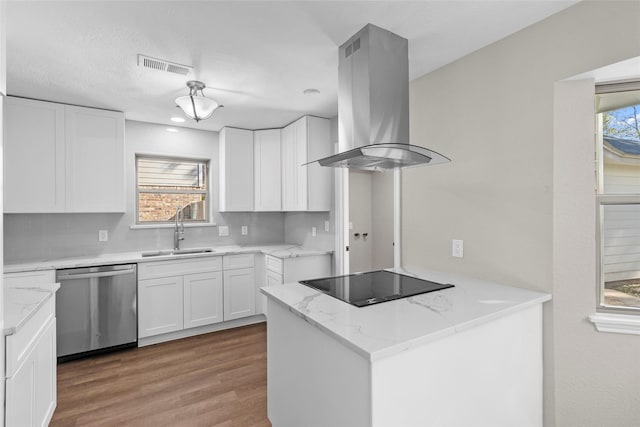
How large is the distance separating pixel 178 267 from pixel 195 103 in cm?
171

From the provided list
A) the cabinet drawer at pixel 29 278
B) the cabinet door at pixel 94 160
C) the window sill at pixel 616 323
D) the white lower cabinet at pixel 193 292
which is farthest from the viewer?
the white lower cabinet at pixel 193 292

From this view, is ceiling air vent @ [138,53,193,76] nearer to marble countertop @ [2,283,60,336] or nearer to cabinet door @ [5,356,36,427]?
marble countertop @ [2,283,60,336]

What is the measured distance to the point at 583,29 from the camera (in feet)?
5.15

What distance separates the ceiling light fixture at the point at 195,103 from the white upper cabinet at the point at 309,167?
1.17m

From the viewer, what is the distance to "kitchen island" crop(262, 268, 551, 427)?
1143mm

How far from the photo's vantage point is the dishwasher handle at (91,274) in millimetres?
2779

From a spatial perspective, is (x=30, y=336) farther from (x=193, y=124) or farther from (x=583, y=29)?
(x=583, y=29)

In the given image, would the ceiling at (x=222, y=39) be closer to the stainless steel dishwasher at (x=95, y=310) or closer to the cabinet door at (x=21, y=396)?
the stainless steel dishwasher at (x=95, y=310)

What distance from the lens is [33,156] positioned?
289cm

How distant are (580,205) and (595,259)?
297mm

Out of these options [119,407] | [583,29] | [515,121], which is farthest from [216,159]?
[583,29]

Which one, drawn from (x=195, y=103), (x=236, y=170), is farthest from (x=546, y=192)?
(x=236, y=170)

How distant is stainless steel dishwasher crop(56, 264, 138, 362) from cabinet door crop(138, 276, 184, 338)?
68 mm

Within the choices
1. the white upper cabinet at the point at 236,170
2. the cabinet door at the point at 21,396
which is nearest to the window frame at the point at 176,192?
the white upper cabinet at the point at 236,170
